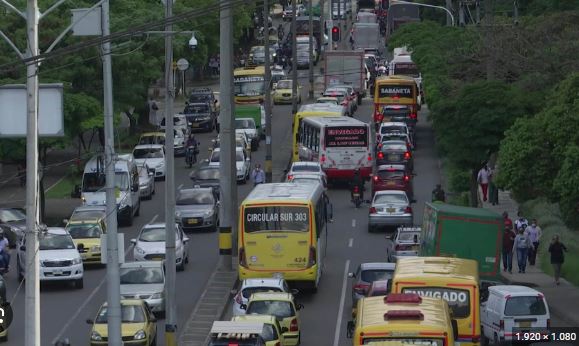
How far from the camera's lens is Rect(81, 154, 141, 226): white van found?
54750 millimetres

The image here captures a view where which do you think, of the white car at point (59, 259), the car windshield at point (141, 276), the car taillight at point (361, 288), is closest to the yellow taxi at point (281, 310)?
the car taillight at point (361, 288)

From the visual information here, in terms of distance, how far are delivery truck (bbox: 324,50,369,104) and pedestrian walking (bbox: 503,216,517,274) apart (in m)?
48.0

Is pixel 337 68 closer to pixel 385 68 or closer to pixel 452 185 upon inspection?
pixel 385 68

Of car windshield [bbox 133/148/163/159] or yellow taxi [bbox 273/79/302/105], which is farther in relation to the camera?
yellow taxi [bbox 273/79/302/105]

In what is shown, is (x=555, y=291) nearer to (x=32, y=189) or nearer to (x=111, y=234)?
(x=111, y=234)

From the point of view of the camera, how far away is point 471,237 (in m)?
40.0

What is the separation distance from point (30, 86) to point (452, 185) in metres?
41.0

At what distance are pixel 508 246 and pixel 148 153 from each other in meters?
24.3

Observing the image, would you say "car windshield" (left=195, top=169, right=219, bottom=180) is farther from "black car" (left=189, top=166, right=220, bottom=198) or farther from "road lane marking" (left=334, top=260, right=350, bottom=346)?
"road lane marking" (left=334, top=260, right=350, bottom=346)

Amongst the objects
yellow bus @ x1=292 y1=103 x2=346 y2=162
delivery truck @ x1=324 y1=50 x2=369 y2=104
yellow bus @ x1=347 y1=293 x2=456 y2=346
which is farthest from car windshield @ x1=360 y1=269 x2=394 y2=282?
delivery truck @ x1=324 y1=50 x2=369 y2=104

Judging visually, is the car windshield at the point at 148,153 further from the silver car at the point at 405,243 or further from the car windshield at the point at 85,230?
the silver car at the point at 405,243

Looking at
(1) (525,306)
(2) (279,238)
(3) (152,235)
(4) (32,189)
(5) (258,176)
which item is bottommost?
(1) (525,306)

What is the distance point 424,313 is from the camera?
24016 mm


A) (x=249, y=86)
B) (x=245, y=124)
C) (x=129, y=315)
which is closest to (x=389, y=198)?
(x=129, y=315)
